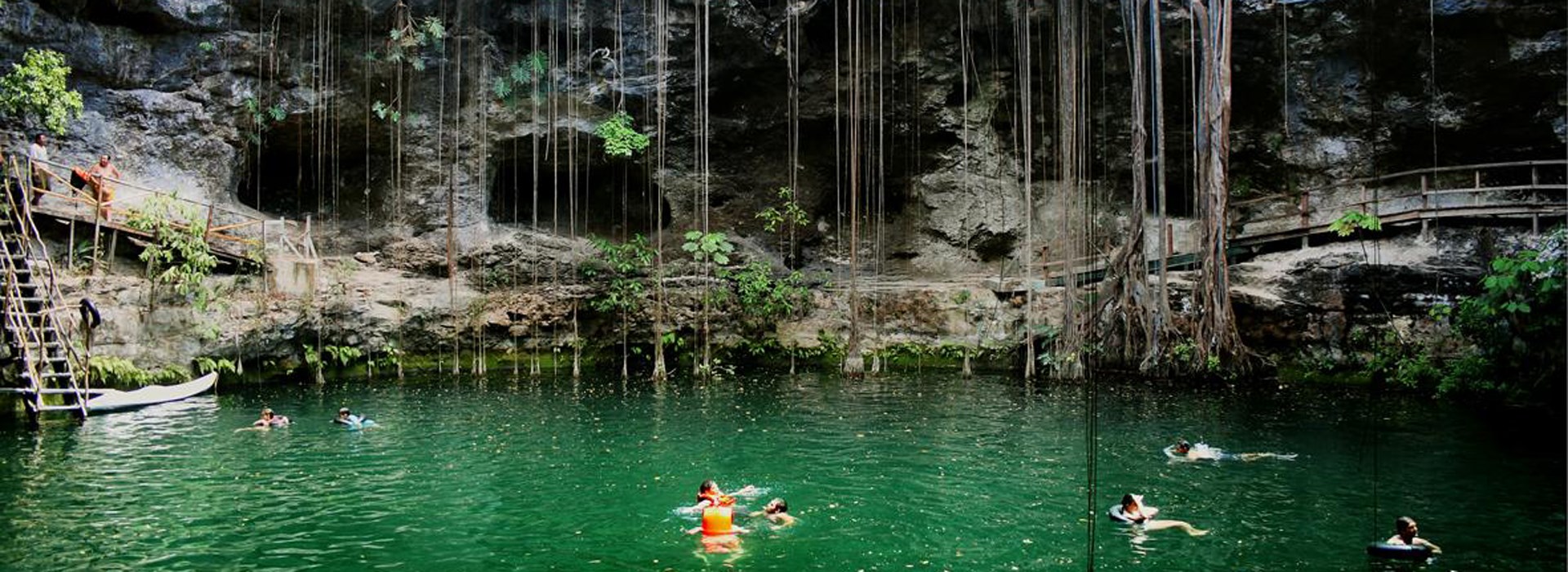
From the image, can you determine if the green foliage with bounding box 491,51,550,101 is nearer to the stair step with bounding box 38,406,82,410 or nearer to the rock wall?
the rock wall

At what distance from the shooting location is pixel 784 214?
20.5 meters

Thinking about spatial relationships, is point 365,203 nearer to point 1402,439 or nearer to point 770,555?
→ point 770,555

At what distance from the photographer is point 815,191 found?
21.6 m

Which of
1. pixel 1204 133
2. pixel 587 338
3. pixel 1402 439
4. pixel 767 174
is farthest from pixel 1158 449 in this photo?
pixel 767 174

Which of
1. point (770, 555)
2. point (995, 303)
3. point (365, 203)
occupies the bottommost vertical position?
point (770, 555)

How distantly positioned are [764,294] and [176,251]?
8712 millimetres

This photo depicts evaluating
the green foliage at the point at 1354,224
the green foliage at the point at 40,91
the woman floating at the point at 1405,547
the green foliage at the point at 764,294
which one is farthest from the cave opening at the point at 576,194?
the woman floating at the point at 1405,547

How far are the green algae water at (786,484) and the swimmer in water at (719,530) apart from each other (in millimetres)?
114

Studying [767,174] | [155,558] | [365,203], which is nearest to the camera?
[155,558]

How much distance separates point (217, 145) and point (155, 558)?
13.6m

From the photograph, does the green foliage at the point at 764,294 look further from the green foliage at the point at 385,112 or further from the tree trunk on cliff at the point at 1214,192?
the tree trunk on cliff at the point at 1214,192

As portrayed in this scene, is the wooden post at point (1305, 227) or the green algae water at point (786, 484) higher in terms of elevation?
the wooden post at point (1305, 227)

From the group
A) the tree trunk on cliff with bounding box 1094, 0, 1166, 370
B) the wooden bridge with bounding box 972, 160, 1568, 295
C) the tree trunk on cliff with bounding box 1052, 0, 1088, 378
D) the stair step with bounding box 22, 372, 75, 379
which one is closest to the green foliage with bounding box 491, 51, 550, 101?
the wooden bridge with bounding box 972, 160, 1568, 295

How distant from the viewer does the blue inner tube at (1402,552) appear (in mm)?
5859
